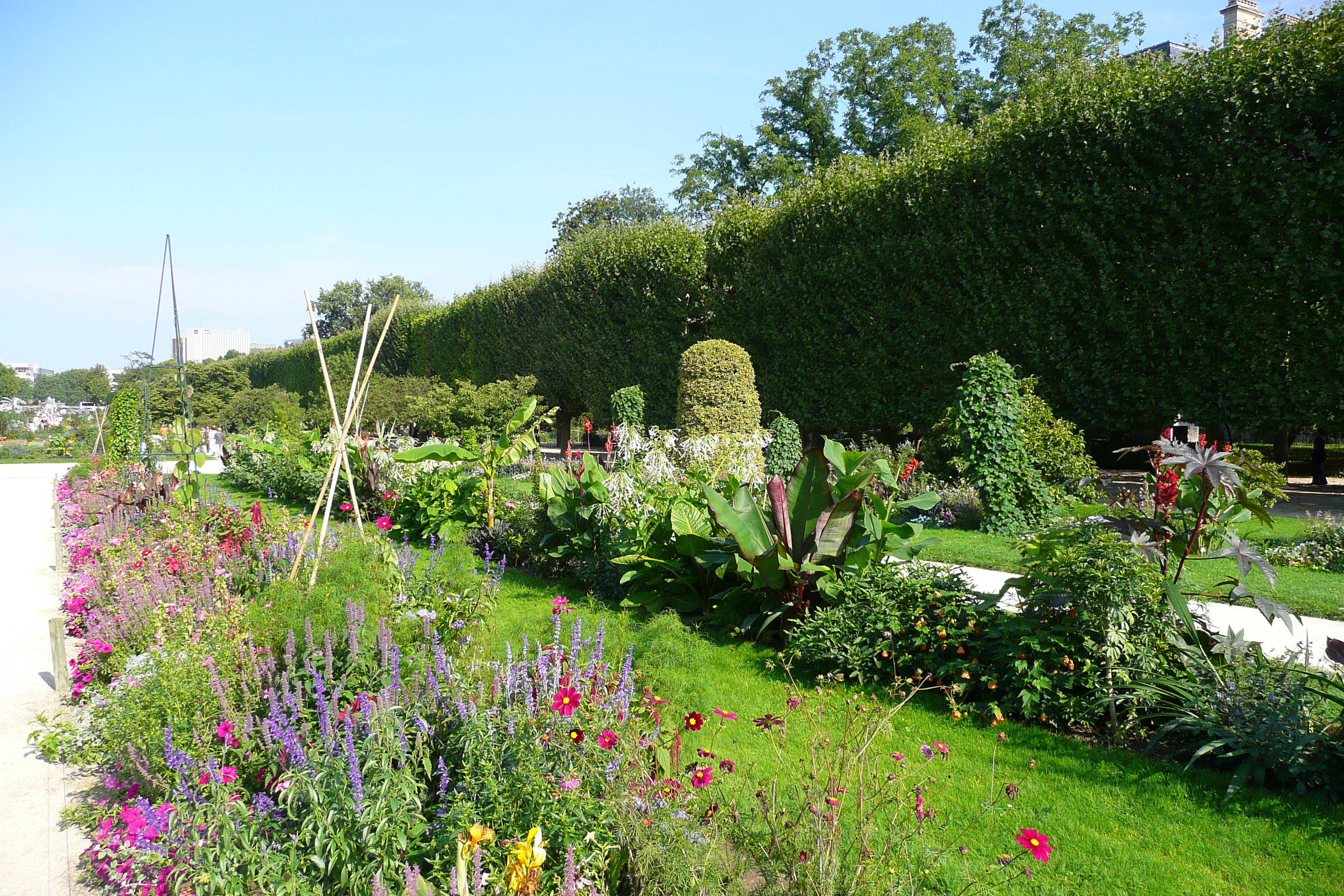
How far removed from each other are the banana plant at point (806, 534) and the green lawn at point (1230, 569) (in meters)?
0.82

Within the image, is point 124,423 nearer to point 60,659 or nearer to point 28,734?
point 60,659

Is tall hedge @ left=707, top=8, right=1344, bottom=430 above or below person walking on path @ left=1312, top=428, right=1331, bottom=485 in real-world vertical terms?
above

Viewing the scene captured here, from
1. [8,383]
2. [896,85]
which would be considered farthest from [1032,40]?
[8,383]

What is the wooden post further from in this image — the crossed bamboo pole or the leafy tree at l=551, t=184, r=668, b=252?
the leafy tree at l=551, t=184, r=668, b=252

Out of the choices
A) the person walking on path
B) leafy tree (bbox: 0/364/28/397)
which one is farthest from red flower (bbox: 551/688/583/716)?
leafy tree (bbox: 0/364/28/397)

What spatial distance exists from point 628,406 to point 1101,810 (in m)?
12.5

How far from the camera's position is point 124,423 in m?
18.2

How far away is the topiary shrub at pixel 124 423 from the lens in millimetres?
17328

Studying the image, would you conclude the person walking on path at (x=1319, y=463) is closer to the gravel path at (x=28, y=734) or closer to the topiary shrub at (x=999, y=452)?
the topiary shrub at (x=999, y=452)

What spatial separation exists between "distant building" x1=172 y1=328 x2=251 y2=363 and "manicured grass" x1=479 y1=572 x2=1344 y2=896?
6521mm

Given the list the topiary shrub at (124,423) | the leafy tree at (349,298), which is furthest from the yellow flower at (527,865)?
the leafy tree at (349,298)

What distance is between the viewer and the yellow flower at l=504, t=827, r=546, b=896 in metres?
2.02

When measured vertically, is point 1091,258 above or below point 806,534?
above

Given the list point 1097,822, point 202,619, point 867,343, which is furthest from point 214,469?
point 1097,822
